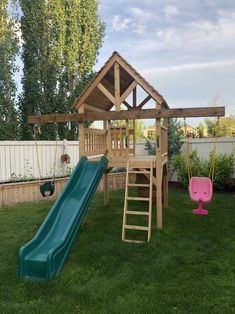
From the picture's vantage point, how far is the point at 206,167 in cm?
1125

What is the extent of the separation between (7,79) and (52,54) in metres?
2.76

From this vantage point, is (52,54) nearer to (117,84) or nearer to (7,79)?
(7,79)

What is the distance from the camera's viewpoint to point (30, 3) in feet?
46.8

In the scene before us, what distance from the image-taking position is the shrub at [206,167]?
10.9m

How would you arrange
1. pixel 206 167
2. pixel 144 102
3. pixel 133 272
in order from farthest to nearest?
pixel 206 167, pixel 144 102, pixel 133 272

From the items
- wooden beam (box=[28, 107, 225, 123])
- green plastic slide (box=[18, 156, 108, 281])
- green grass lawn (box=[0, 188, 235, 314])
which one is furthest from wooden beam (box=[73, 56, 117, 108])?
green grass lawn (box=[0, 188, 235, 314])

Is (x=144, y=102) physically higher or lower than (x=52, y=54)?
lower

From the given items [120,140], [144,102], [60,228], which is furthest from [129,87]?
[60,228]

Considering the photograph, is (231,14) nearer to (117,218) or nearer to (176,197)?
(176,197)

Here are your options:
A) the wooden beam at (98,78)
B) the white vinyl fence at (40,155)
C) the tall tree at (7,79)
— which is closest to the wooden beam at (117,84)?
the wooden beam at (98,78)

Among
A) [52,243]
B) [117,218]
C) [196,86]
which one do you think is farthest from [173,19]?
[196,86]

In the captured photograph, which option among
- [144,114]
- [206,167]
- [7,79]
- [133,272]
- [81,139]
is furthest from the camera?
[7,79]

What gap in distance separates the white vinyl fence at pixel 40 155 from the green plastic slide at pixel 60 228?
4233 millimetres

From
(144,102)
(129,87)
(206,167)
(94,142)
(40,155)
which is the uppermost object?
(129,87)
